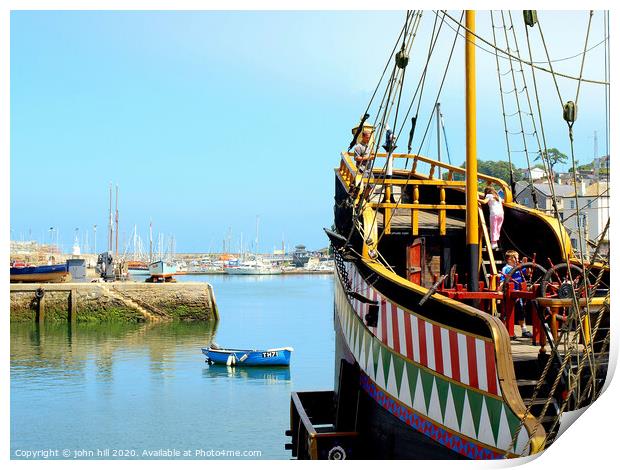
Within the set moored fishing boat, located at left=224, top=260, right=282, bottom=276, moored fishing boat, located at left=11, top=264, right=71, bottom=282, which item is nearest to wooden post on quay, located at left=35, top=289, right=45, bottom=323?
moored fishing boat, located at left=11, top=264, right=71, bottom=282

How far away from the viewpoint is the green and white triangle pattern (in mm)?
5777

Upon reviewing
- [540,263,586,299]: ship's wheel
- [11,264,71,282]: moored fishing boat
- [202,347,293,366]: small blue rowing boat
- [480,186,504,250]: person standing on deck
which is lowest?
[202,347,293,366]: small blue rowing boat

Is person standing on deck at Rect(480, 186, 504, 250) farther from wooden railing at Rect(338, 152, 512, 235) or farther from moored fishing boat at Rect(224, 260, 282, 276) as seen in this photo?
moored fishing boat at Rect(224, 260, 282, 276)

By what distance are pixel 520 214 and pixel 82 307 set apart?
2910 cm

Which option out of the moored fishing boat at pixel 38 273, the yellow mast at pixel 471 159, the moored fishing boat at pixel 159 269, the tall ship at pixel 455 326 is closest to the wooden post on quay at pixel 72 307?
the moored fishing boat at pixel 38 273

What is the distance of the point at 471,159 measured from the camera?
7922mm

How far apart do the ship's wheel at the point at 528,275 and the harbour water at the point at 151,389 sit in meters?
3.12

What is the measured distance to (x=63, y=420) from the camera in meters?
17.6

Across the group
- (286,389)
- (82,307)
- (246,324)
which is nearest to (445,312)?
(286,389)

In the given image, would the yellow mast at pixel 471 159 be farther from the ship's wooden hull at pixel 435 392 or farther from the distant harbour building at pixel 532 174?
the ship's wooden hull at pixel 435 392

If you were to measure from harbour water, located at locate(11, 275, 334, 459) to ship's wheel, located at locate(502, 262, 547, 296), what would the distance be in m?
3.12

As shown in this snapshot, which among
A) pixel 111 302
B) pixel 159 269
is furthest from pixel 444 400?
pixel 159 269

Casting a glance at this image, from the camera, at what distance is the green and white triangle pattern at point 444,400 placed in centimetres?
578
